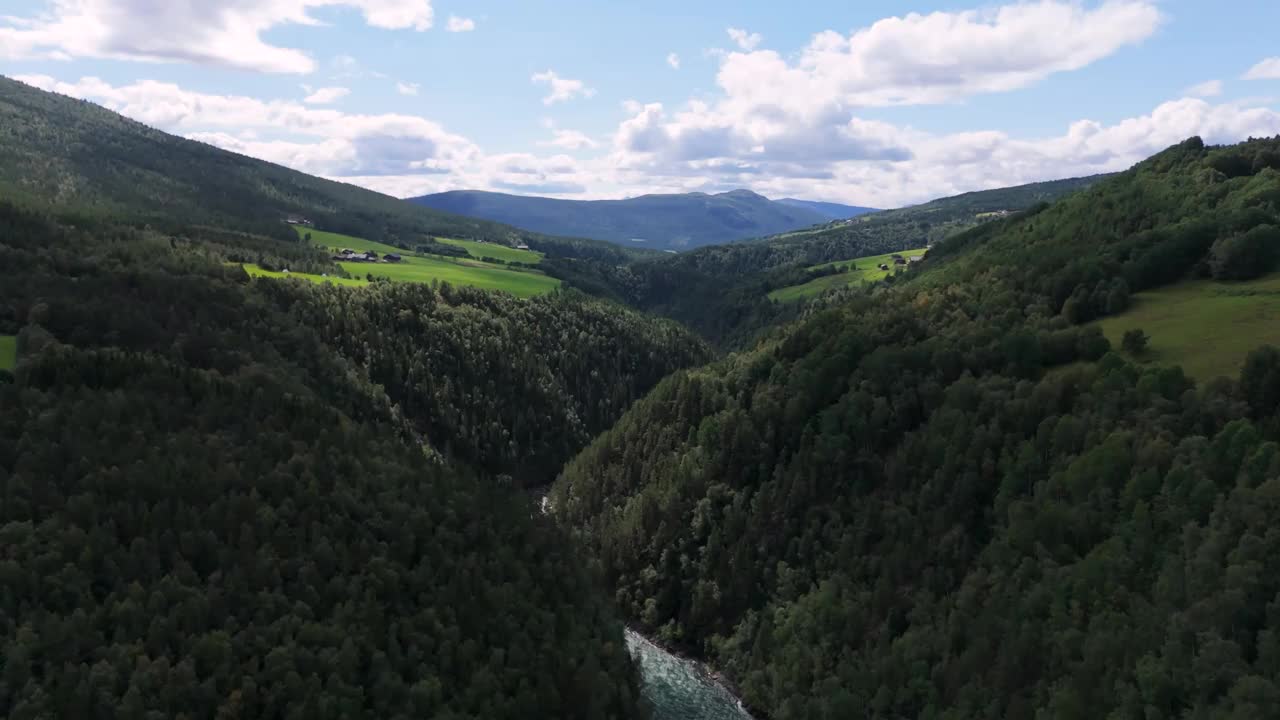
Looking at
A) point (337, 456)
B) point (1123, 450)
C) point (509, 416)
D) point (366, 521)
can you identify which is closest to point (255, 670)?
point (366, 521)

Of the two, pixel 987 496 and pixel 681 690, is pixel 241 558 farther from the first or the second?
pixel 987 496

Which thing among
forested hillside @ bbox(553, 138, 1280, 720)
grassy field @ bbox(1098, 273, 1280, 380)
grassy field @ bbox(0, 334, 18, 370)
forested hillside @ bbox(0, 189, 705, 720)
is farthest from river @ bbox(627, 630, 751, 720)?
grassy field @ bbox(0, 334, 18, 370)

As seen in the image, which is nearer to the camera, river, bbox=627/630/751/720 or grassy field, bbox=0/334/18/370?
river, bbox=627/630/751/720

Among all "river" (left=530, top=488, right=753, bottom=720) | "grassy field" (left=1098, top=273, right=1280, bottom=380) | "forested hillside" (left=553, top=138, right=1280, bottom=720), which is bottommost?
"river" (left=530, top=488, right=753, bottom=720)

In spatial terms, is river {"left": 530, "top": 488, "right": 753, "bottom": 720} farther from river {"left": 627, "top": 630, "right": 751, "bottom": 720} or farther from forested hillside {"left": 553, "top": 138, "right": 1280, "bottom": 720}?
forested hillside {"left": 553, "top": 138, "right": 1280, "bottom": 720}

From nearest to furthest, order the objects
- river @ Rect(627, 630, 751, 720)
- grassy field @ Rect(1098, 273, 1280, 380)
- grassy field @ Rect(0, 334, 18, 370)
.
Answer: grassy field @ Rect(1098, 273, 1280, 380)
river @ Rect(627, 630, 751, 720)
grassy field @ Rect(0, 334, 18, 370)

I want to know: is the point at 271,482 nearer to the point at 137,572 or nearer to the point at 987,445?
the point at 137,572
